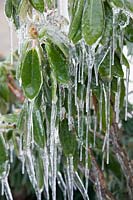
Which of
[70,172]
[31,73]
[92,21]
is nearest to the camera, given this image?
[92,21]

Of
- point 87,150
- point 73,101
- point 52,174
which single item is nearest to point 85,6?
point 73,101

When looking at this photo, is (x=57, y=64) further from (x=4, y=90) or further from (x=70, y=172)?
(x=4, y=90)

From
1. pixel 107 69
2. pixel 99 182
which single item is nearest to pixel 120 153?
pixel 99 182

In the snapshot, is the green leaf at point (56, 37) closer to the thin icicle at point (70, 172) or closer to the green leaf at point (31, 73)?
the green leaf at point (31, 73)

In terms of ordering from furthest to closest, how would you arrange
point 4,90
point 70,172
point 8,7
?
point 4,90 → point 70,172 → point 8,7

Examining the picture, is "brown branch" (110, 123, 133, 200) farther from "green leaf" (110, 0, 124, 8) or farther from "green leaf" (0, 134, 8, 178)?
"green leaf" (110, 0, 124, 8)

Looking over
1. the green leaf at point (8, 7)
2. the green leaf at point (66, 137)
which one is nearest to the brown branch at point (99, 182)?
the green leaf at point (66, 137)
